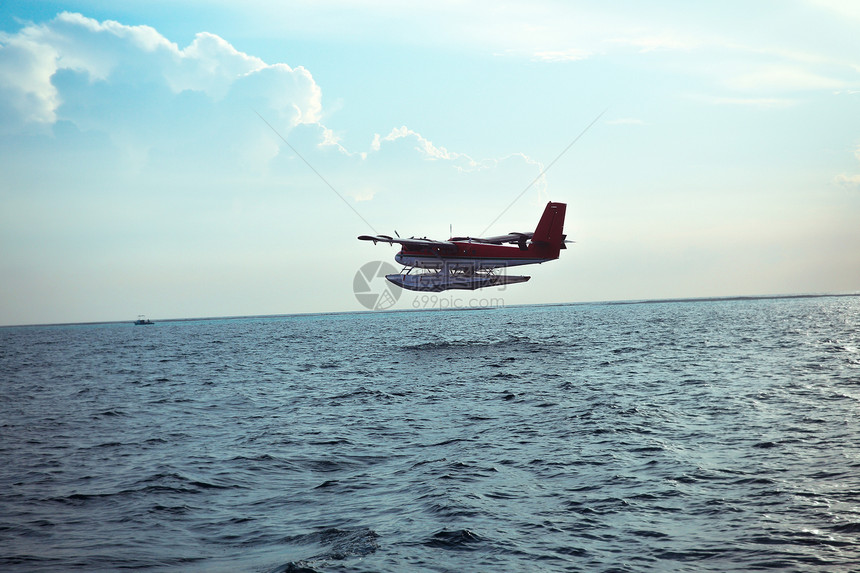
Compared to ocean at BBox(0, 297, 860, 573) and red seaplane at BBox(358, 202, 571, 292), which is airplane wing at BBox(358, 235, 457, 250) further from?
ocean at BBox(0, 297, 860, 573)

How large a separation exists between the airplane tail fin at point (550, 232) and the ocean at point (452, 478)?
23.1 m

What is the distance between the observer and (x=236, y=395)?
102ft

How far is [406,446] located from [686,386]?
626 inches

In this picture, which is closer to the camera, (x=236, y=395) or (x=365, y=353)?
(x=236, y=395)

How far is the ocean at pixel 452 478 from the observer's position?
33.3 feet

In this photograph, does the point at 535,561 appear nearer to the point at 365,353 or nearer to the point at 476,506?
the point at 476,506

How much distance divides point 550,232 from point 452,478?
41.1m

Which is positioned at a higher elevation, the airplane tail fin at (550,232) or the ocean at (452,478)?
the airplane tail fin at (550,232)

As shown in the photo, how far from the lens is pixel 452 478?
566 inches

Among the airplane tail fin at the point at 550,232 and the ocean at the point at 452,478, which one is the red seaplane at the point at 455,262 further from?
the ocean at the point at 452,478

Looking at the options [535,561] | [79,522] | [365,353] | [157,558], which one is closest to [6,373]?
[365,353]

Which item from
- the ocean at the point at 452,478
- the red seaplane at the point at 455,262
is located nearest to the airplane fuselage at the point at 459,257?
the red seaplane at the point at 455,262

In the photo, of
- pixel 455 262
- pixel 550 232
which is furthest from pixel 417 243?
pixel 550 232

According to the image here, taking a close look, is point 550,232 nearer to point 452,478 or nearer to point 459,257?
point 459,257
